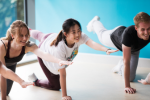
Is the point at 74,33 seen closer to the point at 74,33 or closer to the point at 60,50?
the point at 74,33

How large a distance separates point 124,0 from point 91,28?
0.84m

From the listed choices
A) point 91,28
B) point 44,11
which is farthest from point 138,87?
point 44,11

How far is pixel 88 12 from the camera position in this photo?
307cm

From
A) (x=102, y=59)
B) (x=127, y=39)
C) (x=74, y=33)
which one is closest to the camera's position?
(x=74, y=33)

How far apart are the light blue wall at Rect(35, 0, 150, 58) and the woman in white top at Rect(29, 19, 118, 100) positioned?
4.94 ft

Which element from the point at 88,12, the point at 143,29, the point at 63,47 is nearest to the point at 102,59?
the point at 88,12

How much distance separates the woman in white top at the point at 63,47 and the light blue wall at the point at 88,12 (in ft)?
4.94

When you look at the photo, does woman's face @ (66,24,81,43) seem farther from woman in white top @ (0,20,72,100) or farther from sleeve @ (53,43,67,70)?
woman in white top @ (0,20,72,100)

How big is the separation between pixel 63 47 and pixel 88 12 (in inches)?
72.8

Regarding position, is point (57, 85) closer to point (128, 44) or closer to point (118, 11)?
point (128, 44)

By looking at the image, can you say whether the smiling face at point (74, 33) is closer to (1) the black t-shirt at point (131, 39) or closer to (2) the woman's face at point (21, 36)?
(2) the woman's face at point (21, 36)

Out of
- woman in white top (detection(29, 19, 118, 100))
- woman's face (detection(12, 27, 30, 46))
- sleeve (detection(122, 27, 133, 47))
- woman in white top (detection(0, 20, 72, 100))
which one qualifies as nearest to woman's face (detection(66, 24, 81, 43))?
woman in white top (detection(29, 19, 118, 100))

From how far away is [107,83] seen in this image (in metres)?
1.84

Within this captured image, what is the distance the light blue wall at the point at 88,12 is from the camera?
2752 millimetres
